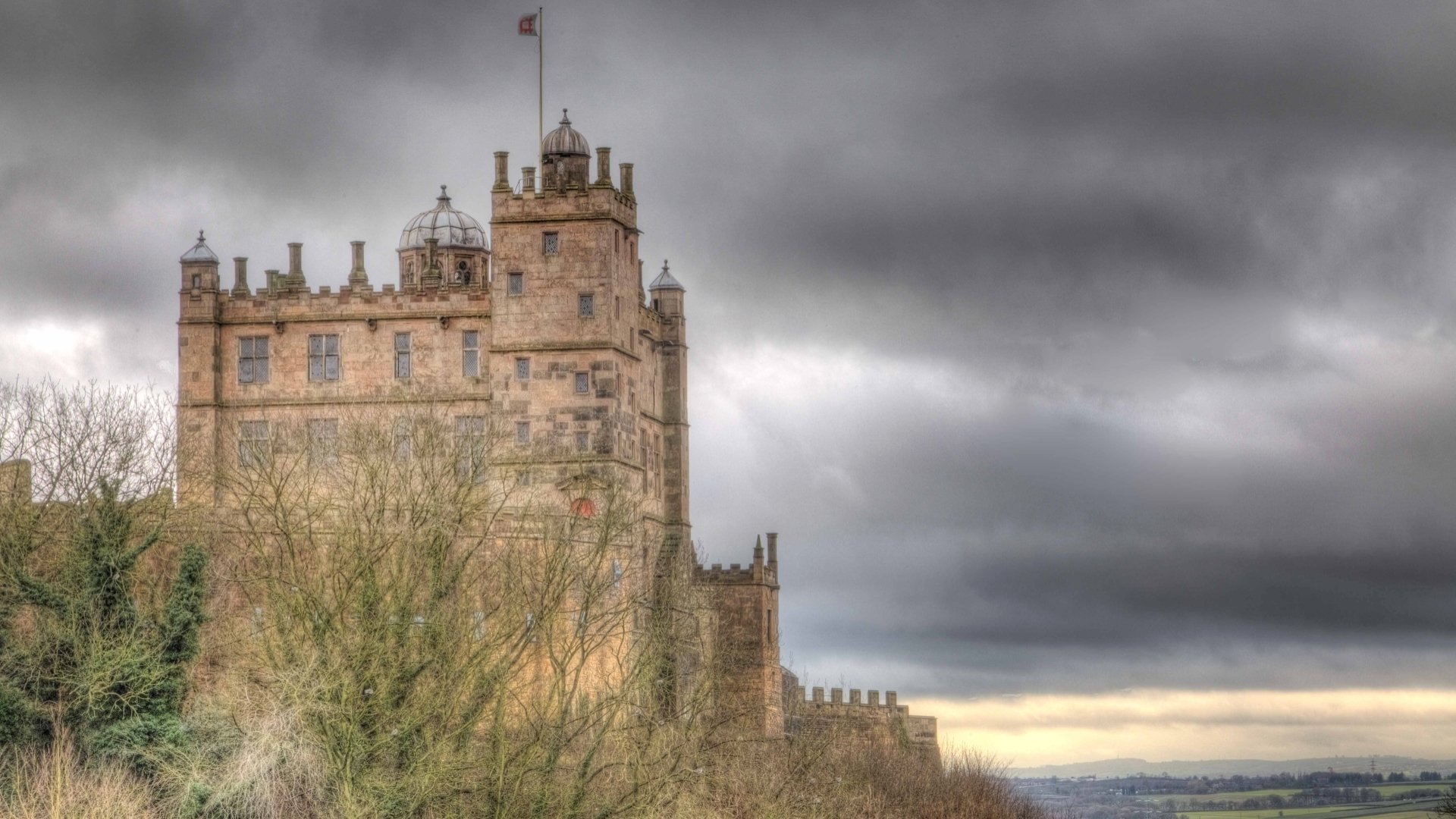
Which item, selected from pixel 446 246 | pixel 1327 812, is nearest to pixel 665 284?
pixel 446 246

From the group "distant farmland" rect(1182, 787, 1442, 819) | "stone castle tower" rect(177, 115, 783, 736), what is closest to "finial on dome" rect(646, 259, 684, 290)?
"stone castle tower" rect(177, 115, 783, 736)

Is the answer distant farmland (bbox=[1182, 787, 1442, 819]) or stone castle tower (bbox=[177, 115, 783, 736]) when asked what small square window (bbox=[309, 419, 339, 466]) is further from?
distant farmland (bbox=[1182, 787, 1442, 819])

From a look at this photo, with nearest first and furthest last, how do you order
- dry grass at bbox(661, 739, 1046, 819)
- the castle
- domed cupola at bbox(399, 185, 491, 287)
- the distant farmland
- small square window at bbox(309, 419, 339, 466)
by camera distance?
1. dry grass at bbox(661, 739, 1046, 819)
2. small square window at bbox(309, 419, 339, 466)
3. the castle
4. domed cupola at bbox(399, 185, 491, 287)
5. the distant farmland

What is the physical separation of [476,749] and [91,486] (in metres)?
16.3

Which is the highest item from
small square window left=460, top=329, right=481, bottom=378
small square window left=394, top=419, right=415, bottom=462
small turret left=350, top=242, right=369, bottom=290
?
Answer: small turret left=350, top=242, right=369, bottom=290

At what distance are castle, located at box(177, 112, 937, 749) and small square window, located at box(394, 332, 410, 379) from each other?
5cm

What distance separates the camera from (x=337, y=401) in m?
75.4

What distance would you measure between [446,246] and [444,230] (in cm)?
92

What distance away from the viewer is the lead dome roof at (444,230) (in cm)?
8544

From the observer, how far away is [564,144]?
7531 cm

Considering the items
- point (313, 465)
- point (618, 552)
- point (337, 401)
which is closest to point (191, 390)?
point (337, 401)

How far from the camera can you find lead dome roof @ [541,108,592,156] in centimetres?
7506

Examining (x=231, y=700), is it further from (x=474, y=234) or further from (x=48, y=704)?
(x=474, y=234)

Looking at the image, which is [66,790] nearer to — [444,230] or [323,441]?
[323,441]
